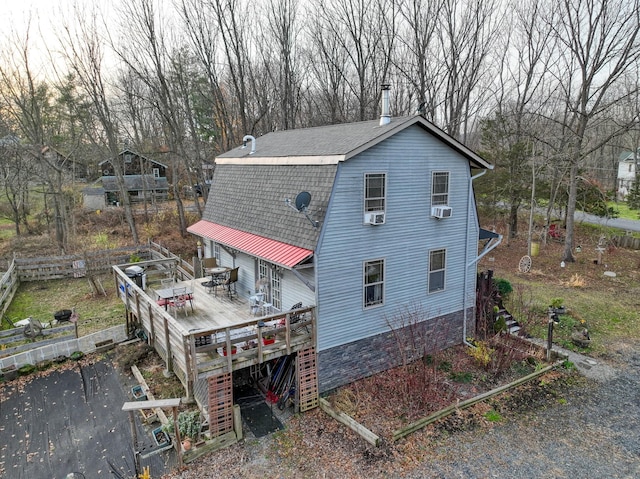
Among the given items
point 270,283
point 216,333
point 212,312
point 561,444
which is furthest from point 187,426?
point 561,444

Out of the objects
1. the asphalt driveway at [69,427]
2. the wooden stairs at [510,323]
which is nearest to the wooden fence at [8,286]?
→ the asphalt driveway at [69,427]

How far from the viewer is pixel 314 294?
955 centimetres

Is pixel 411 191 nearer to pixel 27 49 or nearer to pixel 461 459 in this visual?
pixel 461 459

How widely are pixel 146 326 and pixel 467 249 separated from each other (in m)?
9.62

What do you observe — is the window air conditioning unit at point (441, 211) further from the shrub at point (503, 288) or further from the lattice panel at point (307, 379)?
the shrub at point (503, 288)

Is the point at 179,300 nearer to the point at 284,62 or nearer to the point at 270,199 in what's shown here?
the point at 270,199

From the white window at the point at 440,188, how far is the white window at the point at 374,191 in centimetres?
184

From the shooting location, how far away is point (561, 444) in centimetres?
848

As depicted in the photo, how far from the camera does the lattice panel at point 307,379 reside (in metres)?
9.69

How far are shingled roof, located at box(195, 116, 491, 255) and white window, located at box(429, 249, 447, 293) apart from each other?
2.88 m

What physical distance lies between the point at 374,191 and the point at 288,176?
7.89 ft

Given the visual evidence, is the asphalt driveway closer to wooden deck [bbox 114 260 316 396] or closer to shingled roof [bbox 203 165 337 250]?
wooden deck [bbox 114 260 316 396]

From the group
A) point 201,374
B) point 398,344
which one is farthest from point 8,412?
point 398,344

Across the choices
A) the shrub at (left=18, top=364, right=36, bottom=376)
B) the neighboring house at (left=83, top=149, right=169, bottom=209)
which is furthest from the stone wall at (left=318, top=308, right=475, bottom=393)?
the neighboring house at (left=83, top=149, right=169, bottom=209)
